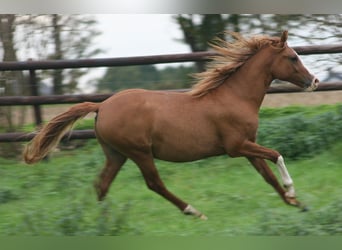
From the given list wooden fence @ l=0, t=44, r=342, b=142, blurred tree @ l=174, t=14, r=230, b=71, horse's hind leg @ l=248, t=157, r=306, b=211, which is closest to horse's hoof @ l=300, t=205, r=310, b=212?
horse's hind leg @ l=248, t=157, r=306, b=211

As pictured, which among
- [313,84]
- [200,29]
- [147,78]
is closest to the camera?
[313,84]

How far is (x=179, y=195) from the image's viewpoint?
6.55 meters

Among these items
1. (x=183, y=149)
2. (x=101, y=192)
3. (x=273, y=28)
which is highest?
(x=273, y=28)

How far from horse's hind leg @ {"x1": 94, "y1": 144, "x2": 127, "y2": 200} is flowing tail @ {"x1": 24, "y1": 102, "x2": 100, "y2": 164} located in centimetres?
36

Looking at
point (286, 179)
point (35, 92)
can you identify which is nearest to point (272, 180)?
point (286, 179)

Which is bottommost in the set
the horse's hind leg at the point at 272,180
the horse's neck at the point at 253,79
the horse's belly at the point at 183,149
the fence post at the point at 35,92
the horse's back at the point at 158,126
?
the fence post at the point at 35,92

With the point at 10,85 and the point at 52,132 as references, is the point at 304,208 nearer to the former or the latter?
the point at 52,132

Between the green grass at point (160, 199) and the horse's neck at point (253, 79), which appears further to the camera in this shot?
the horse's neck at point (253, 79)

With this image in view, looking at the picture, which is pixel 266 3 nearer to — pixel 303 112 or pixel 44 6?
pixel 44 6

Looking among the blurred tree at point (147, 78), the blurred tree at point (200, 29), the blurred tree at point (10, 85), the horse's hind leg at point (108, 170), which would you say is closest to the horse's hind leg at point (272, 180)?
the horse's hind leg at point (108, 170)

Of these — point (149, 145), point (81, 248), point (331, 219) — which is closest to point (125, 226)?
point (81, 248)

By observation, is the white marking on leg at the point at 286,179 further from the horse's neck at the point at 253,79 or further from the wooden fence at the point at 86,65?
the wooden fence at the point at 86,65

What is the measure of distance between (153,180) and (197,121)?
2.06 feet

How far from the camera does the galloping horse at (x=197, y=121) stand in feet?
19.3
